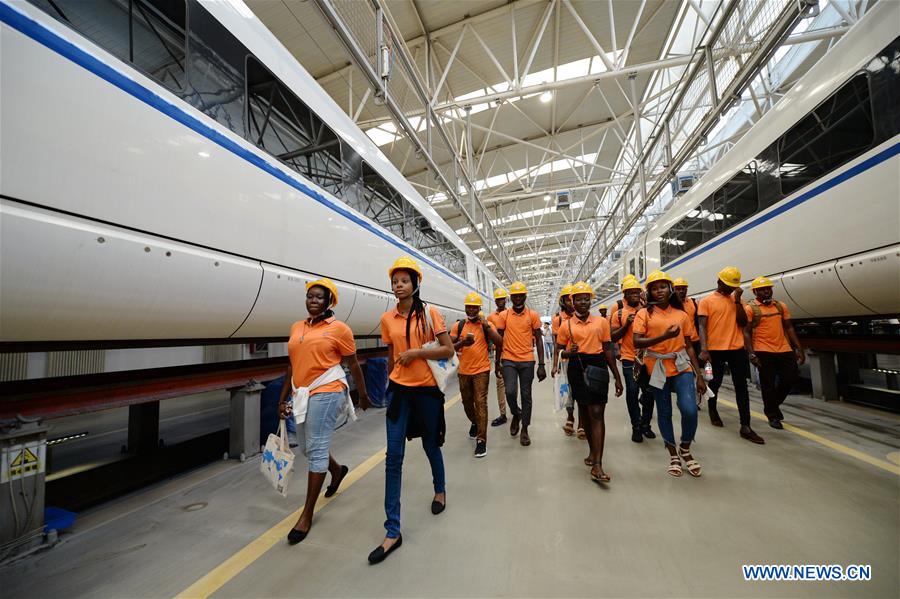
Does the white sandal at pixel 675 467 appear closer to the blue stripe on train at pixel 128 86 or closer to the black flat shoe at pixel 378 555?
the black flat shoe at pixel 378 555

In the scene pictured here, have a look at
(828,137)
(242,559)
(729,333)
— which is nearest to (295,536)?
(242,559)

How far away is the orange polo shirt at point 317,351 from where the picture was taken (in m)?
2.09

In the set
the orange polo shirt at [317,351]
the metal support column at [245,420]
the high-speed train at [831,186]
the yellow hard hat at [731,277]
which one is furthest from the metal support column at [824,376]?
the metal support column at [245,420]

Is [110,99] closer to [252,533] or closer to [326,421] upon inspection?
[326,421]

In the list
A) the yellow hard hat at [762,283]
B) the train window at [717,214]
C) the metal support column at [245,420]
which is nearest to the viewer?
the metal support column at [245,420]

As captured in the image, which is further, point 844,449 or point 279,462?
point 844,449

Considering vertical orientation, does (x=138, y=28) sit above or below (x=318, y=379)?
above

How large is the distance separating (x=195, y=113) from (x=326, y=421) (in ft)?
6.53

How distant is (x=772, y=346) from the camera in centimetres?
379

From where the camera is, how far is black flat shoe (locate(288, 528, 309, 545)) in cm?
189

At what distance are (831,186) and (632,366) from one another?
2.54m

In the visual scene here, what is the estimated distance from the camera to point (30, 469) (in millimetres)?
1798

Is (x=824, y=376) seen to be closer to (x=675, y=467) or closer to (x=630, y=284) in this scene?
(x=630, y=284)

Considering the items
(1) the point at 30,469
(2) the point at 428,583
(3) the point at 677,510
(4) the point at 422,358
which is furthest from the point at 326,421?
(3) the point at 677,510
